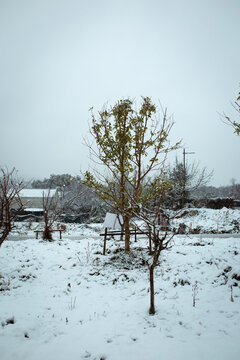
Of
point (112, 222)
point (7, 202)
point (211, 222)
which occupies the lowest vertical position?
point (211, 222)

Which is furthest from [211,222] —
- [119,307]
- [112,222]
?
[119,307]

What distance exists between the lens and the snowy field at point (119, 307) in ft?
10.2

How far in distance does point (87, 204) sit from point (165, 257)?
64.1 feet

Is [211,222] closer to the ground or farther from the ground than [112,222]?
closer to the ground

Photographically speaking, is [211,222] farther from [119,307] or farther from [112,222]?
[119,307]

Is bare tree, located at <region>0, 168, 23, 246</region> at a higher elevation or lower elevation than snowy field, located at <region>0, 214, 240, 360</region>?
higher

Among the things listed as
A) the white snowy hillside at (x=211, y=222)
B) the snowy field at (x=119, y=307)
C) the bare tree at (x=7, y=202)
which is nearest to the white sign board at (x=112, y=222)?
the snowy field at (x=119, y=307)

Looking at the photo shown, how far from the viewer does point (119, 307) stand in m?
4.41

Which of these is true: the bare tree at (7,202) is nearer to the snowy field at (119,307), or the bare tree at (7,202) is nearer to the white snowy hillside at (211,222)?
the snowy field at (119,307)

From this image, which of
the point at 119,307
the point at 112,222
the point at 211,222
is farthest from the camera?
the point at 211,222

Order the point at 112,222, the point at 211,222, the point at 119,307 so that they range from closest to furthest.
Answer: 1. the point at 119,307
2. the point at 112,222
3. the point at 211,222

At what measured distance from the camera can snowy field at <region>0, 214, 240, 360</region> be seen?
10.2ft

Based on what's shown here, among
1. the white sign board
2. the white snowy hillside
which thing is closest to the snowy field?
the white sign board

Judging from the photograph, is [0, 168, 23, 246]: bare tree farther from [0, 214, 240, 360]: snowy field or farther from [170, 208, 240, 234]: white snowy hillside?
[170, 208, 240, 234]: white snowy hillside
